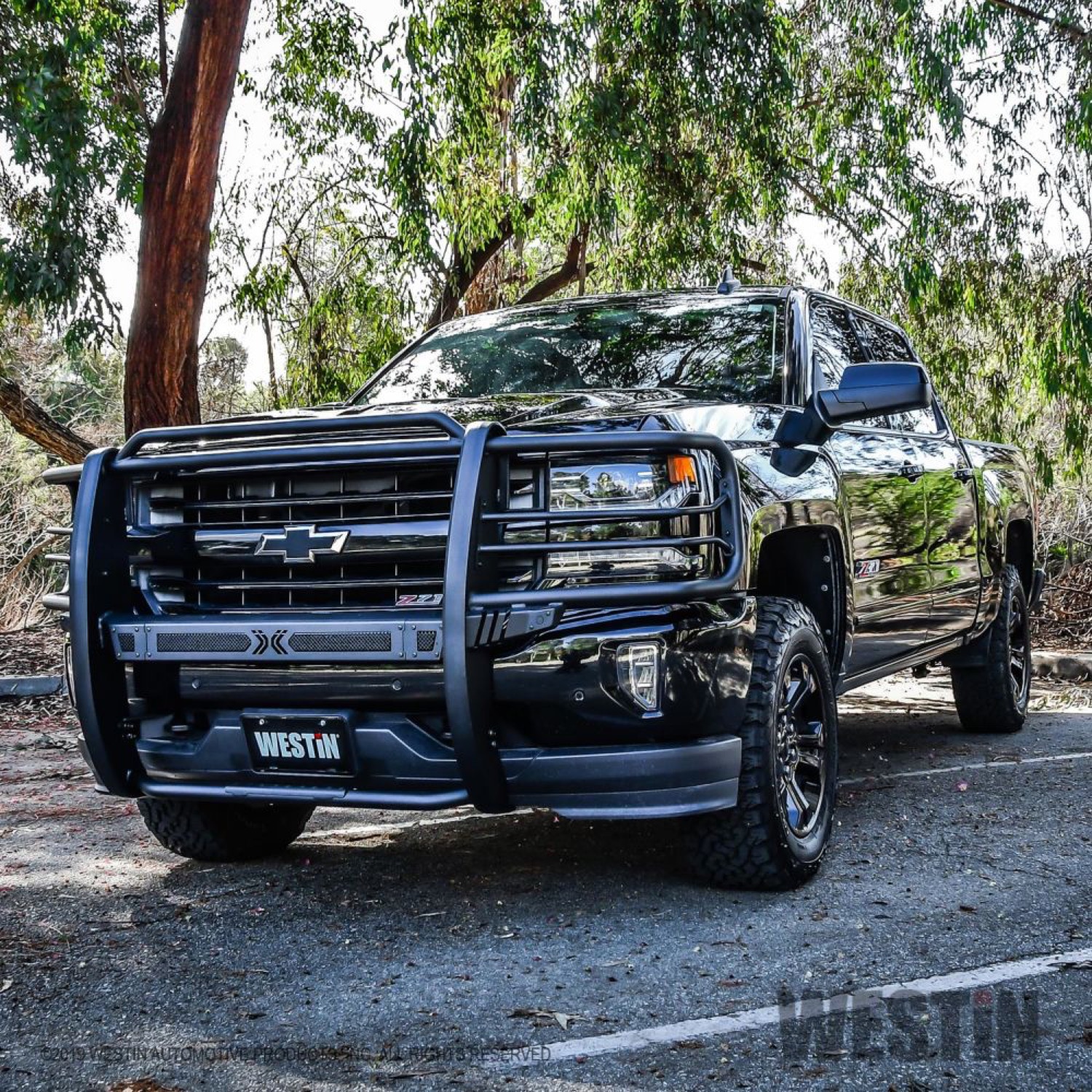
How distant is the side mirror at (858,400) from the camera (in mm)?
4695

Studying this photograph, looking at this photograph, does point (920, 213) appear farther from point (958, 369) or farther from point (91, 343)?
point (91, 343)

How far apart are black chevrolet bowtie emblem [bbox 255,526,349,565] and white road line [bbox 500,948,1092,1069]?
1561 mm

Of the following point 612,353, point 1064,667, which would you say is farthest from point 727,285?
point 1064,667

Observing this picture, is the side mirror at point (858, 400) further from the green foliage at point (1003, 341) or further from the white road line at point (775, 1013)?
the green foliage at point (1003, 341)

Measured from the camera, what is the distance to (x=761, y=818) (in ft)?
13.6

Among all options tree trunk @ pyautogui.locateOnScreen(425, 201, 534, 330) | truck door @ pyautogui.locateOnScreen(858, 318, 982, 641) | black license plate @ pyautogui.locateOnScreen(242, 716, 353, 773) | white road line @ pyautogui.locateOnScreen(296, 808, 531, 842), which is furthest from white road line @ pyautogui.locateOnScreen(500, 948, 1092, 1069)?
tree trunk @ pyautogui.locateOnScreen(425, 201, 534, 330)

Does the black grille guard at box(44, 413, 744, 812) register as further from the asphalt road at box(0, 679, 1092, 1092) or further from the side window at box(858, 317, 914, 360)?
the side window at box(858, 317, 914, 360)

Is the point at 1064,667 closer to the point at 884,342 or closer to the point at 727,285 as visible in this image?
the point at 884,342

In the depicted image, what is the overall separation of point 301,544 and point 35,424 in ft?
34.0

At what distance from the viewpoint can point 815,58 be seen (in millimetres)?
15289

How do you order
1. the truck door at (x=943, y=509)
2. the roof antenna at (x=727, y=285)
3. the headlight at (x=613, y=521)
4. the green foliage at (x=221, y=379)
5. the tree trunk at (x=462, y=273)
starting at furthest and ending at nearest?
the green foliage at (x=221, y=379)
the tree trunk at (x=462, y=273)
the truck door at (x=943, y=509)
the roof antenna at (x=727, y=285)
the headlight at (x=613, y=521)

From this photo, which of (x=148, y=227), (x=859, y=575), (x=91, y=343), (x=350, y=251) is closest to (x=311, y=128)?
(x=350, y=251)

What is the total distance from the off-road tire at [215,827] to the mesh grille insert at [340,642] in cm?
114

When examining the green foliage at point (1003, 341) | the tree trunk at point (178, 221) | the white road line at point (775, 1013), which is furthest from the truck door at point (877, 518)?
the green foliage at point (1003, 341)
